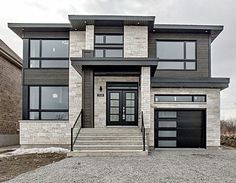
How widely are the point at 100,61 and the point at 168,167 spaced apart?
635cm

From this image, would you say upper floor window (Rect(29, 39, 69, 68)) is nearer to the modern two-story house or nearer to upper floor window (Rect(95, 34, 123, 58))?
the modern two-story house

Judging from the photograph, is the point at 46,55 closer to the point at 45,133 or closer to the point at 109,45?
the point at 109,45

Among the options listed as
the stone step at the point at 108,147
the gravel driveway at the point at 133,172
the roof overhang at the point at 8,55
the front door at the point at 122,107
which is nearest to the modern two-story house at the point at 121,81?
the front door at the point at 122,107

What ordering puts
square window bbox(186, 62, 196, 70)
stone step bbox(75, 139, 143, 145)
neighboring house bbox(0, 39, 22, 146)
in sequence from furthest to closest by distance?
1. neighboring house bbox(0, 39, 22, 146)
2. square window bbox(186, 62, 196, 70)
3. stone step bbox(75, 139, 143, 145)

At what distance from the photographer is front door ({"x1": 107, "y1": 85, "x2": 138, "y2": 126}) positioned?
1560 centimetres

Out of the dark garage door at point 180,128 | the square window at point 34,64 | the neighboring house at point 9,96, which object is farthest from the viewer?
the neighboring house at point 9,96

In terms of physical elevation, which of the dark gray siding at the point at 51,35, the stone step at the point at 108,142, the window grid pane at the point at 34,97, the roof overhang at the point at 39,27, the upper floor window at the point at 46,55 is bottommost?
the stone step at the point at 108,142

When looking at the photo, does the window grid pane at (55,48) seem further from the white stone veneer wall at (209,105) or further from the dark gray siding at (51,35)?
the white stone veneer wall at (209,105)

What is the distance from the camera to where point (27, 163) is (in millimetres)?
10148

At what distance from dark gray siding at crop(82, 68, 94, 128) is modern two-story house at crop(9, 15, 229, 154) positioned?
3.7 inches

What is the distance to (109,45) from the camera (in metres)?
15.9

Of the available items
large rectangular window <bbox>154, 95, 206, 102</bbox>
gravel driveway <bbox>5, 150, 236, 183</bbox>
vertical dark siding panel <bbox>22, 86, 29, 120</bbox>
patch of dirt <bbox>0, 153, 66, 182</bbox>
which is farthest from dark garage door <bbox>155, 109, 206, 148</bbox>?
vertical dark siding panel <bbox>22, 86, 29, 120</bbox>

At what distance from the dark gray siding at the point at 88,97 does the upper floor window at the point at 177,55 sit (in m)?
4.66

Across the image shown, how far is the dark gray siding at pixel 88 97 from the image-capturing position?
13.9 meters
